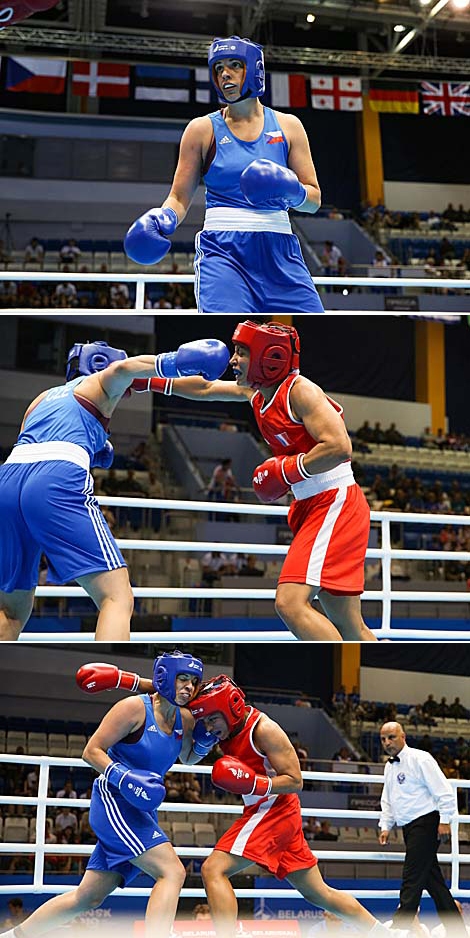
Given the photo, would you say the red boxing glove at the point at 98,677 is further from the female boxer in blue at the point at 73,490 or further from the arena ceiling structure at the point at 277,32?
the arena ceiling structure at the point at 277,32

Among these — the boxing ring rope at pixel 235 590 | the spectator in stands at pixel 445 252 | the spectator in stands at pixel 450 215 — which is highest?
the spectator in stands at pixel 450 215

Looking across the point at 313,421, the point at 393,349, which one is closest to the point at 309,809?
the point at 313,421

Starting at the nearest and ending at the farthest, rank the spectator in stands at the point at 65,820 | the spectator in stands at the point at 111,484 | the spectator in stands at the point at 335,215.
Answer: the spectator in stands at the point at 65,820 → the spectator in stands at the point at 111,484 → the spectator in stands at the point at 335,215

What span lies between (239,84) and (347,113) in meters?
15.9

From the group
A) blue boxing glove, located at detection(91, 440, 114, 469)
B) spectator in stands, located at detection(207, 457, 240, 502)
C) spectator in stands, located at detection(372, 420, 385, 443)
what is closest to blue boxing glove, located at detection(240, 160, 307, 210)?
blue boxing glove, located at detection(91, 440, 114, 469)

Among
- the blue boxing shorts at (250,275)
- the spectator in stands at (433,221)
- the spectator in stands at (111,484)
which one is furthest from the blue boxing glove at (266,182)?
the spectator in stands at (433,221)

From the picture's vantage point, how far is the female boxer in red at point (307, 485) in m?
3.17

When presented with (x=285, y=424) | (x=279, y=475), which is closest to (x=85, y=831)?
(x=279, y=475)

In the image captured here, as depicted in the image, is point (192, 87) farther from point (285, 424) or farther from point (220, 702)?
point (220, 702)

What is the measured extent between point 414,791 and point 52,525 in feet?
5.40

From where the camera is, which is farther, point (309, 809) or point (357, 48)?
point (357, 48)

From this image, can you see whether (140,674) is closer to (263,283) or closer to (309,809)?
(309,809)

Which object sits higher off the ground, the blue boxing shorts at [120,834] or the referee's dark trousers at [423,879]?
the blue boxing shorts at [120,834]

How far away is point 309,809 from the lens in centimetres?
372
